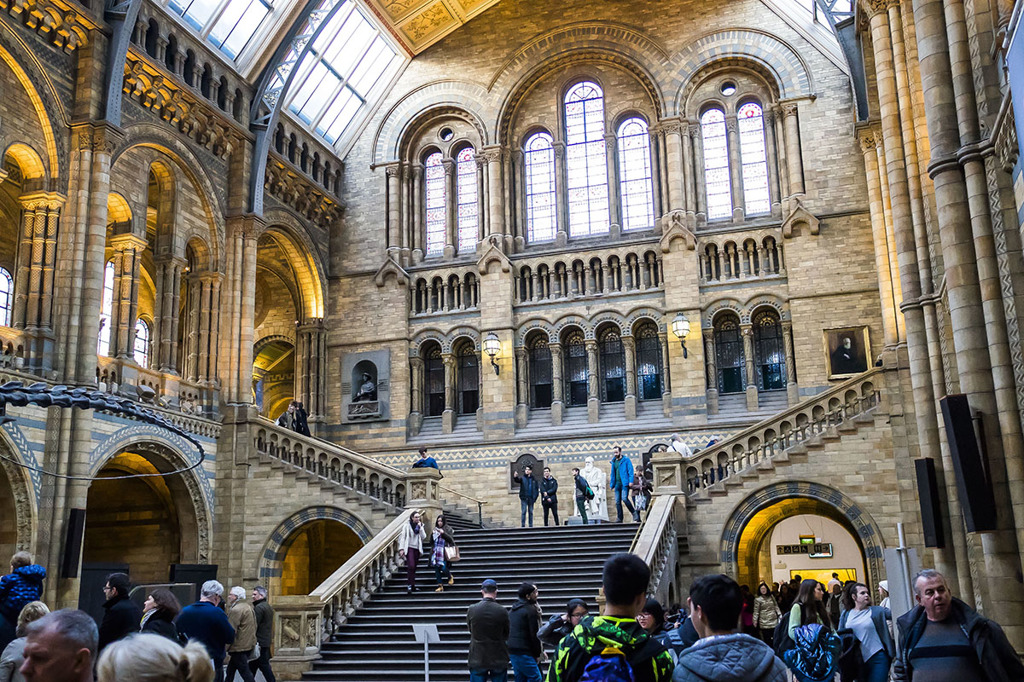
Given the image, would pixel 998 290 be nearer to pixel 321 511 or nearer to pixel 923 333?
pixel 923 333

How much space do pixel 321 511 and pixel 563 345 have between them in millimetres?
8530

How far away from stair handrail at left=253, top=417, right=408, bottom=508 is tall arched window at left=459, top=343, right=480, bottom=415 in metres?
5.36

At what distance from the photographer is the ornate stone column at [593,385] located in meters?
26.0

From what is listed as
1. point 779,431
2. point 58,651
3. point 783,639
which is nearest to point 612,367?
point 779,431

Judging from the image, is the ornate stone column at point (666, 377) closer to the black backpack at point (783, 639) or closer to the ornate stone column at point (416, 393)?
the ornate stone column at point (416, 393)

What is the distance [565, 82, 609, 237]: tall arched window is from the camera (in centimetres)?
2777

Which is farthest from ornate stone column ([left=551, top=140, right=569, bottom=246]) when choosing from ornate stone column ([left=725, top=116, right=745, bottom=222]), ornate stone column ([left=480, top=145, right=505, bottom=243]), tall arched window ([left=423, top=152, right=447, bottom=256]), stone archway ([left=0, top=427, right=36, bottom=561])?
stone archway ([left=0, top=427, right=36, bottom=561])

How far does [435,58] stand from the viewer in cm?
2958

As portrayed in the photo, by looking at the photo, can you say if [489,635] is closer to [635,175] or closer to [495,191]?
[495,191]

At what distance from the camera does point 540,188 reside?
28.5 m

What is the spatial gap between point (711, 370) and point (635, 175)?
6.18 meters

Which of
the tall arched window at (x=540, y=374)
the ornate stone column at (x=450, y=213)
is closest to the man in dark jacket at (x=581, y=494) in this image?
the tall arched window at (x=540, y=374)

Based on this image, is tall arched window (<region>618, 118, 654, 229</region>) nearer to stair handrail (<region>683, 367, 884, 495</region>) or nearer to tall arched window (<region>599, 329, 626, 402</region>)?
tall arched window (<region>599, 329, 626, 402</region>)

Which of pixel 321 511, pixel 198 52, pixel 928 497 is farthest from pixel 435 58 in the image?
pixel 928 497
